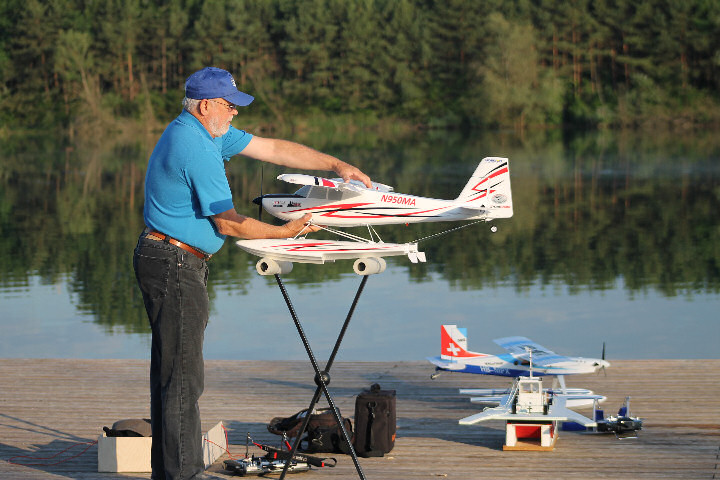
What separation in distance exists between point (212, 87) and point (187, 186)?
388 millimetres

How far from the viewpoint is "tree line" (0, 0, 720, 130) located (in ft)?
203

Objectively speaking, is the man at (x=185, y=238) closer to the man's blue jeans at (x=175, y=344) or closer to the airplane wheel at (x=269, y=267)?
the man's blue jeans at (x=175, y=344)

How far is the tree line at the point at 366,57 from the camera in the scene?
61.8 meters

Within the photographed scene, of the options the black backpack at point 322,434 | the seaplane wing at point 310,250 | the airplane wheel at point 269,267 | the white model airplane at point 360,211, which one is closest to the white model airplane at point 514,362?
the white model airplane at point 360,211

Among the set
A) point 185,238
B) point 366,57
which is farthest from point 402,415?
point 366,57

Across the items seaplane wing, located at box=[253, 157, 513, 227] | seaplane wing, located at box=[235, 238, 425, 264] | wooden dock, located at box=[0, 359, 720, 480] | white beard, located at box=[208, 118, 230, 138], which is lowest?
wooden dock, located at box=[0, 359, 720, 480]

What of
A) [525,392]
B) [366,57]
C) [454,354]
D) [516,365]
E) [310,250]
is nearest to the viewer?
[310,250]

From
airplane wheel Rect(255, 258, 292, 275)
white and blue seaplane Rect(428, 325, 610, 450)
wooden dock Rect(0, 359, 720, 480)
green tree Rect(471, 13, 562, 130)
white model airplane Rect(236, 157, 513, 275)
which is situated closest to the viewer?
airplane wheel Rect(255, 258, 292, 275)

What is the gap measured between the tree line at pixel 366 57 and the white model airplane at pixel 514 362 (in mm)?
54187

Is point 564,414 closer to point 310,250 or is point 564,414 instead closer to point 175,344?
point 310,250

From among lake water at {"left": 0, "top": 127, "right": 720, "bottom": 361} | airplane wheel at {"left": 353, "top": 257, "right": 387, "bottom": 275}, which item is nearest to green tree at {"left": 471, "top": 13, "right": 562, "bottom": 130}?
lake water at {"left": 0, "top": 127, "right": 720, "bottom": 361}

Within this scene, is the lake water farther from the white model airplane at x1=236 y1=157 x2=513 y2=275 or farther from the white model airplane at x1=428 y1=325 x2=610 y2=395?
the white model airplane at x1=428 y1=325 x2=610 y2=395

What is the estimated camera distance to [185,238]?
4.32 m

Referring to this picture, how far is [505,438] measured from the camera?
565 cm
